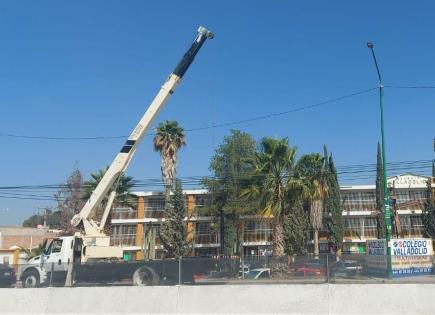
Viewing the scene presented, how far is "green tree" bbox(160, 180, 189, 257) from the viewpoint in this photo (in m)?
49.5

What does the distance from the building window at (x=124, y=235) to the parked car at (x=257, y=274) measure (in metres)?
47.9

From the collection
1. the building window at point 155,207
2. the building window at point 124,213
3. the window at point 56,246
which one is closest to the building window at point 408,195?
the building window at point 155,207

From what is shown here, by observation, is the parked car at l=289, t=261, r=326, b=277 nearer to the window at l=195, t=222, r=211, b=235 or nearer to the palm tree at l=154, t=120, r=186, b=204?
the palm tree at l=154, t=120, r=186, b=204

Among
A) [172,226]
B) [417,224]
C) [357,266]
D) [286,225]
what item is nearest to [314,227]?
[286,225]

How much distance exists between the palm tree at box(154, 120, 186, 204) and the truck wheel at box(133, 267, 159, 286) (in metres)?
33.1

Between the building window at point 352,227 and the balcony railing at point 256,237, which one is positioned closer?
the balcony railing at point 256,237

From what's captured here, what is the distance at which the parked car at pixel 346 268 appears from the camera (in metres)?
15.0

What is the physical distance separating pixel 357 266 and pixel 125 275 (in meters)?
8.48

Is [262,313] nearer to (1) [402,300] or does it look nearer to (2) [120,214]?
(1) [402,300]

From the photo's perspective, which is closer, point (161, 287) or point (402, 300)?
point (402, 300)

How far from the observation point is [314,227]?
5238 centimetres

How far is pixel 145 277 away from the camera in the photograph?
696 inches

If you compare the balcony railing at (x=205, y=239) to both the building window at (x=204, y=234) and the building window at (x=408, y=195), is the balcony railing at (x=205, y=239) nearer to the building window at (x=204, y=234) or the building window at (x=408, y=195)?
the building window at (x=204, y=234)

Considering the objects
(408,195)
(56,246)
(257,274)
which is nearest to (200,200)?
(408,195)
